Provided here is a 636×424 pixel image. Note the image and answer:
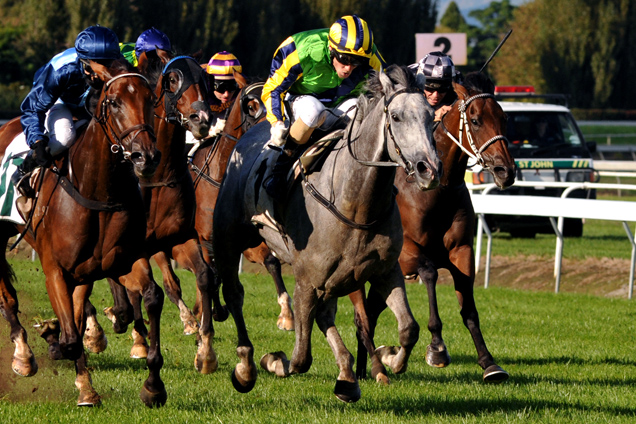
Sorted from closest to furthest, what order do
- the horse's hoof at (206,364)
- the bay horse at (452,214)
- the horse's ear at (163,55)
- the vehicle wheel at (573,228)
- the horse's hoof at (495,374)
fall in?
1. the horse's hoof at (495,374)
2. the bay horse at (452,214)
3. the horse's hoof at (206,364)
4. the horse's ear at (163,55)
5. the vehicle wheel at (573,228)

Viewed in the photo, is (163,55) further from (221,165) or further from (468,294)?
(468,294)

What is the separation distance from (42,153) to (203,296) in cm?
197

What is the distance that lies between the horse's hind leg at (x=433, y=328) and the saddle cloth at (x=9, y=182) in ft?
9.18

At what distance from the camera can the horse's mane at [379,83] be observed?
524 centimetres

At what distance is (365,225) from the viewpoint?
5.39m

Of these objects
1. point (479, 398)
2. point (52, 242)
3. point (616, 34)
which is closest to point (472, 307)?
point (479, 398)

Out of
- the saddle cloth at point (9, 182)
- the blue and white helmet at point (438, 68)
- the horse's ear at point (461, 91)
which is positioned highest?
the blue and white helmet at point (438, 68)

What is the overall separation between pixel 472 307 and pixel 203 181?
2.90 m

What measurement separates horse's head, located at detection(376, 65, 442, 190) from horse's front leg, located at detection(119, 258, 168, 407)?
2.11 m

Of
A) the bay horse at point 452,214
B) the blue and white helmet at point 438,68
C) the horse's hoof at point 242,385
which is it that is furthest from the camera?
the blue and white helmet at point 438,68

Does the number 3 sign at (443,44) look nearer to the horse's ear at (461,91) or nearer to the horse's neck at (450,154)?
the horse's ear at (461,91)

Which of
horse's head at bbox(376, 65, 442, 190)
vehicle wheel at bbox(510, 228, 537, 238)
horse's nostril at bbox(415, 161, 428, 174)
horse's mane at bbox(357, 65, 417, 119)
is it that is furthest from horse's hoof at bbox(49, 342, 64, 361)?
vehicle wheel at bbox(510, 228, 537, 238)

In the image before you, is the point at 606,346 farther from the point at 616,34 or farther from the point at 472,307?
the point at 616,34

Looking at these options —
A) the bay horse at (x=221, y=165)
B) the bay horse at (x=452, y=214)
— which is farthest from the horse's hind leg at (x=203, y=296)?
the bay horse at (x=452, y=214)
